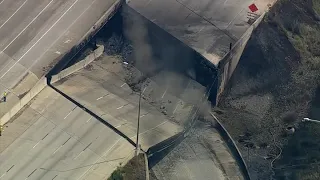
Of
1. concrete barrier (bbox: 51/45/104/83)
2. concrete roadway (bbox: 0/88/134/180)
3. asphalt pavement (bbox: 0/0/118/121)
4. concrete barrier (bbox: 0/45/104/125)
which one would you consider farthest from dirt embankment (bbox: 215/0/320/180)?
asphalt pavement (bbox: 0/0/118/121)

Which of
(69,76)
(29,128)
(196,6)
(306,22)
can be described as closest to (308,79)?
(306,22)

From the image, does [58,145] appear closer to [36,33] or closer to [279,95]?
[36,33]

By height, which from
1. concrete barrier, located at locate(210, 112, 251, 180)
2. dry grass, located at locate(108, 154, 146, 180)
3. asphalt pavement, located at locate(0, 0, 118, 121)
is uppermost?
asphalt pavement, located at locate(0, 0, 118, 121)

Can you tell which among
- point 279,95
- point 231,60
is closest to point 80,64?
point 231,60

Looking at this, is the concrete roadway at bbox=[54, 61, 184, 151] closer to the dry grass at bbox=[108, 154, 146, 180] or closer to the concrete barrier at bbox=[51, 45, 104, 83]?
the concrete barrier at bbox=[51, 45, 104, 83]

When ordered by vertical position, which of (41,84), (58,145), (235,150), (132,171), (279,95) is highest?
(41,84)

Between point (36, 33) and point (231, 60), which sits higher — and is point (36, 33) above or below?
above

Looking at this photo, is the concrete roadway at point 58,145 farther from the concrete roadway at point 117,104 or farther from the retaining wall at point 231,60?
the retaining wall at point 231,60
